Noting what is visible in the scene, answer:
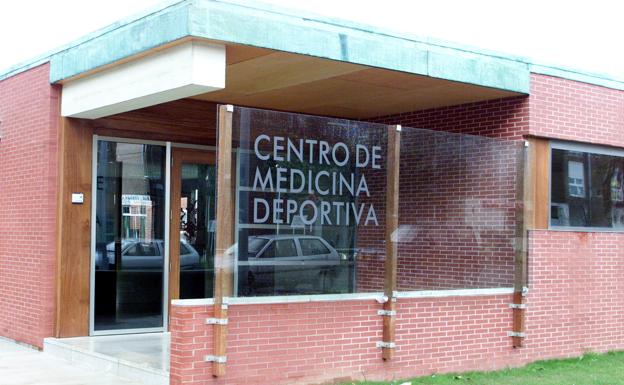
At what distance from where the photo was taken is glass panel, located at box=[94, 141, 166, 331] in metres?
10.5

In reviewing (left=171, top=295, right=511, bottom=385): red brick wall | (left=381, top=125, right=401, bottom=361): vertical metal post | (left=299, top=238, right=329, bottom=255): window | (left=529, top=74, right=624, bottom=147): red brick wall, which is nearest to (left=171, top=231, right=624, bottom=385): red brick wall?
(left=171, top=295, right=511, bottom=385): red brick wall

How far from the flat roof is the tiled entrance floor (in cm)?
314

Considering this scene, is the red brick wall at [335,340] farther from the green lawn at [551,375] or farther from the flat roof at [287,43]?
the flat roof at [287,43]

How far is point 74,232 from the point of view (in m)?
10.1

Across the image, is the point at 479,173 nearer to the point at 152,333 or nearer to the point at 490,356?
the point at 490,356

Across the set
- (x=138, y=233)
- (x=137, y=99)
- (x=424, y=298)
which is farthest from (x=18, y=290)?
(x=424, y=298)

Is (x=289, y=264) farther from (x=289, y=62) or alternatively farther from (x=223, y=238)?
(x=289, y=62)

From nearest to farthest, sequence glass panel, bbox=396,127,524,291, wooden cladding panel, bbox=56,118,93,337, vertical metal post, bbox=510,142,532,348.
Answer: glass panel, bbox=396,127,524,291 < vertical metal post, bbox=510,142,532,348 < wooden cladding panel, bbox=56,118,93,337

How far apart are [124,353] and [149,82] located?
3031mm

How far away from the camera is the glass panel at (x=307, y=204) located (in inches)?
299

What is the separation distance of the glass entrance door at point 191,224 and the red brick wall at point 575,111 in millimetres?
4499

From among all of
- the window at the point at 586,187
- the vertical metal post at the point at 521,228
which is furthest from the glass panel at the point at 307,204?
the window at the point at 586,187

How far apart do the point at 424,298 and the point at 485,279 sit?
1.08 m

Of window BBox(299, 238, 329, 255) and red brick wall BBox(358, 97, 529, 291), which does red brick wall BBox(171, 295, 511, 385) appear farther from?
window BBox(299, 238, 329, 255)
